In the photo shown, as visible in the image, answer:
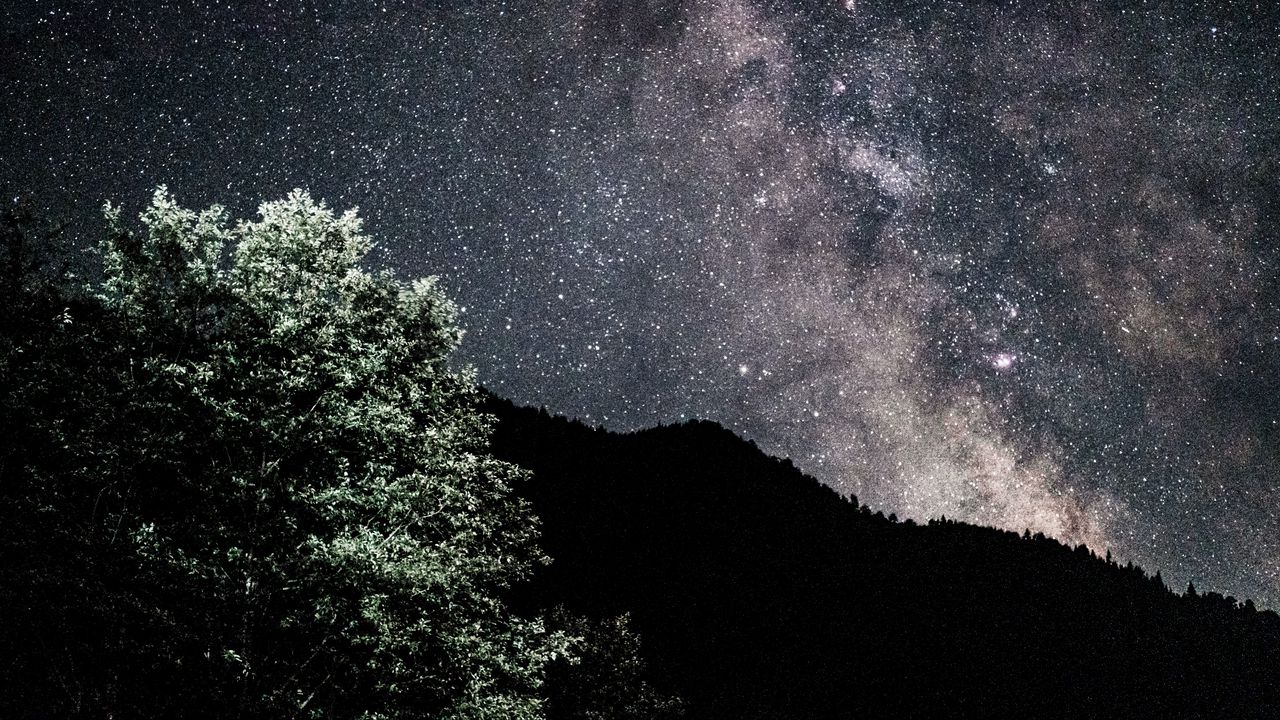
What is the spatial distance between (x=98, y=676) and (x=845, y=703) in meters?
120

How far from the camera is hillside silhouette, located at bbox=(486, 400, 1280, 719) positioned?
392ft

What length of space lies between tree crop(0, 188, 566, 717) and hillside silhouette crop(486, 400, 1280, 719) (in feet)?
259

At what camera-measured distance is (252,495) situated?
16.5 metres

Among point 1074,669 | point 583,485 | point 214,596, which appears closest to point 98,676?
point 214,596

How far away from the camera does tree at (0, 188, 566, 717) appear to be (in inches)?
577

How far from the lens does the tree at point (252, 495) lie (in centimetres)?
1465

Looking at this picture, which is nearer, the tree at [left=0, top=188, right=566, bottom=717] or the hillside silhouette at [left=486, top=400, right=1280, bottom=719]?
the tree at [left=0, top=188, right=566, bottom=717]

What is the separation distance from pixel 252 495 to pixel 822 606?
15033 centimetres

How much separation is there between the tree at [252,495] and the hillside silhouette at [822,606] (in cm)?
7887

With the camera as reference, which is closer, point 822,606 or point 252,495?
point 252,495

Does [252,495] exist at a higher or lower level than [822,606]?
lower

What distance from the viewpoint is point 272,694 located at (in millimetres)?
15305

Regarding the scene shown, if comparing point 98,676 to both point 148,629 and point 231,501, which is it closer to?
point 148,629

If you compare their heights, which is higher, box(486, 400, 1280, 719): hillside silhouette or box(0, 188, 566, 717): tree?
box(486, 400, 1280, 719): hillside silhouette
